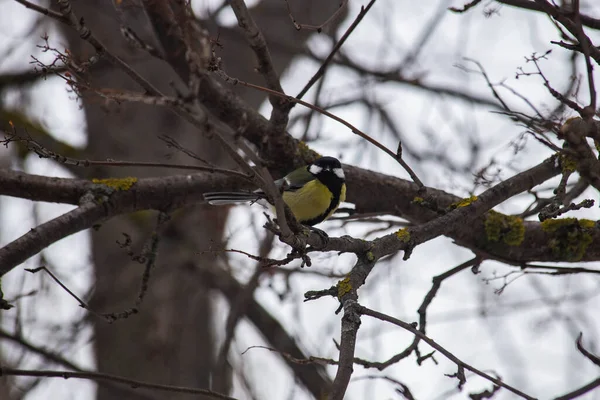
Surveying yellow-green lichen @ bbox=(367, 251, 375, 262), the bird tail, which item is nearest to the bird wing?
the bird tail

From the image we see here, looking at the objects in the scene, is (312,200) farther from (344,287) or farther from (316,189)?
(344,287)

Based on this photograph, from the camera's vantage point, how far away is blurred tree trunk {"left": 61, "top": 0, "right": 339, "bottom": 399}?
5.04 metres

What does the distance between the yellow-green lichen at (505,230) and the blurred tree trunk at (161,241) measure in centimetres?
244

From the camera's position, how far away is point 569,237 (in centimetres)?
321

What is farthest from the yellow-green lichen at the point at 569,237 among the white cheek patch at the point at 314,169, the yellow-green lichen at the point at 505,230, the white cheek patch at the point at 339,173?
the white cheek patch at the point at 314,169

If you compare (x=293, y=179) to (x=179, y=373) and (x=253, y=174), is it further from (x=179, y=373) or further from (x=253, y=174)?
(x=179, y=373)

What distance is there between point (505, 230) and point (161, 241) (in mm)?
3249

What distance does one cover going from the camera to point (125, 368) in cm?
512

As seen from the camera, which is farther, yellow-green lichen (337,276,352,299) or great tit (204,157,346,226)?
great tit (204,157,346,226)

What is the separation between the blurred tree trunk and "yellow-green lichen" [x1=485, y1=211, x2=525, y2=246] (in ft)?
8.00

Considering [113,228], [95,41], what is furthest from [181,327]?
[95,41]

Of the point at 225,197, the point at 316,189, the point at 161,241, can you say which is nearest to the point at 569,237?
the point at 316,189

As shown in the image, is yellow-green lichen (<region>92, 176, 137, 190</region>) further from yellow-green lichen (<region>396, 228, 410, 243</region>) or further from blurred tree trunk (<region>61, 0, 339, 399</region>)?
blurred tree trunk (<region>61, 0, 339, 399</region>)

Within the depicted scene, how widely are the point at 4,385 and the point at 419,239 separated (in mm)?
4133
